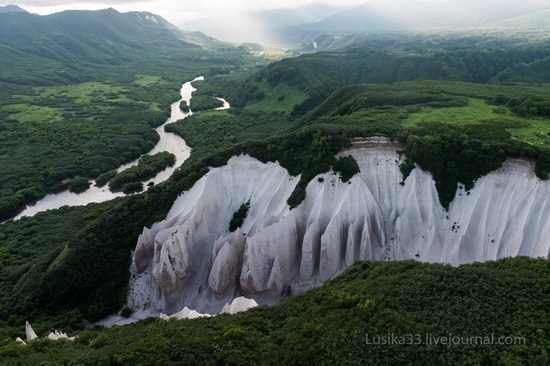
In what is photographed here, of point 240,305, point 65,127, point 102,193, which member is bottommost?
point 102,193

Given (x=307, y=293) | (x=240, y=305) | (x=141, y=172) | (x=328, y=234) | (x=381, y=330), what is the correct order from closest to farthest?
(x=381, y=330)
(x=307, y=293)
(x=240, y=305)
(x=328, y=234)
(x=141, y=172)

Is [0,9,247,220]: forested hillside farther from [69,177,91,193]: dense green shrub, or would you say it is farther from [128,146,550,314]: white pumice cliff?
[128,146,550,314]: white pumice cliff

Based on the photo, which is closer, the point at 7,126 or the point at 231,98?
the point at 7,126

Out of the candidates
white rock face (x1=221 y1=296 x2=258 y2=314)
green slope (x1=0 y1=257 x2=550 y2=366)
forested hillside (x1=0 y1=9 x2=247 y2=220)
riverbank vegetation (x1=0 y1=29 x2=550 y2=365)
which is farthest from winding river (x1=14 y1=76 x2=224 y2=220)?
green slope (x1=0 y1=257 x2=550 y2=366)

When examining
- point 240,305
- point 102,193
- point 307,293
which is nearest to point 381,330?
point 307,293

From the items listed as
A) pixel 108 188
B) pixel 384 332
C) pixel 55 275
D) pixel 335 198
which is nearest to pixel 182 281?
pixel 55 275

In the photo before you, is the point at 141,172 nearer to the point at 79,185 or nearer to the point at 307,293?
the point at 79,185

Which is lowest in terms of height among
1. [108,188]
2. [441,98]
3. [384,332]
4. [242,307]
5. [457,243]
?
[108,188]

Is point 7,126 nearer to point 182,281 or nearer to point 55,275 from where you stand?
point 55,275
